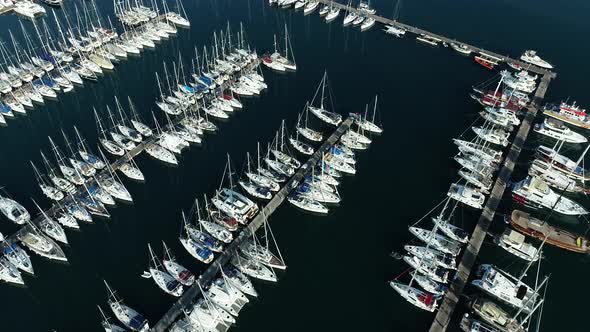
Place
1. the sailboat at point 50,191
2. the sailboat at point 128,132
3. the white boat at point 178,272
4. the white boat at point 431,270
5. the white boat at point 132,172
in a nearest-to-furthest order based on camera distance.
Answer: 1. the white boat at point 178,272
2. the white boat at point 431,270
3. the sailboat at point 50,191
4. the white boat at point 132,172
5. the sailboat at point 128,132

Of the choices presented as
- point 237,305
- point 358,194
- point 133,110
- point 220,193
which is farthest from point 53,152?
point 358,194

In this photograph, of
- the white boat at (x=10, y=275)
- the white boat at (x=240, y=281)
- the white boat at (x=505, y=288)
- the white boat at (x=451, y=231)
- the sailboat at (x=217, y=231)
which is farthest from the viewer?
the white boat at (x=451, y=231)

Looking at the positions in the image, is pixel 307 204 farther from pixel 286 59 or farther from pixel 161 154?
pixel 286 59

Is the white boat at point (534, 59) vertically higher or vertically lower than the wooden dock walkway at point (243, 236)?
higher

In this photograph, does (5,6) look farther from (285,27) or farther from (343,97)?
(343,97)

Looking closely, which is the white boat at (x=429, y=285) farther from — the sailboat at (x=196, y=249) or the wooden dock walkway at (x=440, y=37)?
the wooden dock walkway at (x=440, y=37)

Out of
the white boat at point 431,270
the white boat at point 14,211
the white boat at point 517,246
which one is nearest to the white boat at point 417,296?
the white boat at point 431,270
